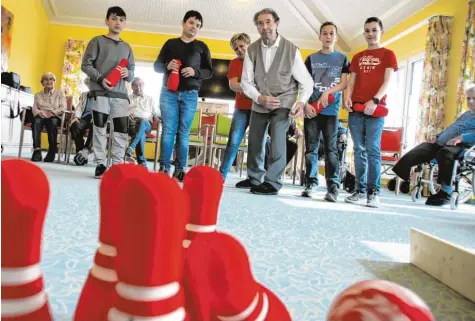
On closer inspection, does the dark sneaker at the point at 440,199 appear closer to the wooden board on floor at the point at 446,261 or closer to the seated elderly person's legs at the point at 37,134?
the wooden board on floor at the point at 446,261

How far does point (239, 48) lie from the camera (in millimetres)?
3074

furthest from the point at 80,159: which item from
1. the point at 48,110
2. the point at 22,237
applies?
the point at 22,237

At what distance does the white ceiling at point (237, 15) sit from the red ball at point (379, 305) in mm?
6467

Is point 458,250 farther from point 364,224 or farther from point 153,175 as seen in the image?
point 364,224

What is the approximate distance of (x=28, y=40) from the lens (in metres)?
6.62

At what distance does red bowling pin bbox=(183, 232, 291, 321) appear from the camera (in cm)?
35

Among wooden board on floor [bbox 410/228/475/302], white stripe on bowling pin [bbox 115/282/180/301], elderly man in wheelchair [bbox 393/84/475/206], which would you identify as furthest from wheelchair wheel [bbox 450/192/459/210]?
white stripe on bowling pin [bbox 115/282/180/301]

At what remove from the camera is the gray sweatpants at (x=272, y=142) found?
2680 millimetres

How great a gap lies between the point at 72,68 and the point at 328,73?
19.6ft

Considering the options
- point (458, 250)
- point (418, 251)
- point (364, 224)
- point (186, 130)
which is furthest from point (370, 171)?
point (458, 250)

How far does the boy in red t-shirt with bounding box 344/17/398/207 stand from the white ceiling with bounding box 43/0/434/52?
3.87 meters

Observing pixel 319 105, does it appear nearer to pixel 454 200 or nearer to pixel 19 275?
pixel 454 200

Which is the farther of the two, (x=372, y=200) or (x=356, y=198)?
(x=356, y=198)

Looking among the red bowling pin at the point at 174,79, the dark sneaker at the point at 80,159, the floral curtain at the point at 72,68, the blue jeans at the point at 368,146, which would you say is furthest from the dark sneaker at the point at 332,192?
the floral curtain at the point at 72,68
